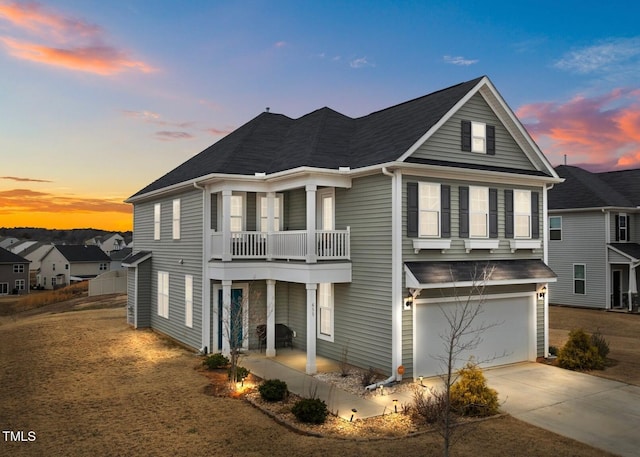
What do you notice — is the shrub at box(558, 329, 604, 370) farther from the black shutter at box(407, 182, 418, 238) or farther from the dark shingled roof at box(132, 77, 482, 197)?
the dark shingled roof at box(132, 77, 482, 197)

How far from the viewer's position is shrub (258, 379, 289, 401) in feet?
37.8

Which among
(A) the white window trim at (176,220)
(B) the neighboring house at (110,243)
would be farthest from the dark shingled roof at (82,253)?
(A) the white window trim at (176,220)

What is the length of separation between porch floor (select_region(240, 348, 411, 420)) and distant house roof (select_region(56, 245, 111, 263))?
225 ft

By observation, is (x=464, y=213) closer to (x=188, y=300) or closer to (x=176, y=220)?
(x=188, y=300)

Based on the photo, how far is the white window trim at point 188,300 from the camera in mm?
18328

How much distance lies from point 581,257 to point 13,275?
66955 millimetres

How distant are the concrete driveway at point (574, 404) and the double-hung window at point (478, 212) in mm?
4516

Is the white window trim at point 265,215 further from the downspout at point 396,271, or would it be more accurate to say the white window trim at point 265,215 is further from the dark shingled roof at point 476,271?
the dark shingled roof at point 476,271

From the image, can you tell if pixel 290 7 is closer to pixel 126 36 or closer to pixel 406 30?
pixel 406 30

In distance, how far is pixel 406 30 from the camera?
2189 cm

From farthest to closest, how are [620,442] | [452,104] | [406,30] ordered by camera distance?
[406,30] < [452,104] < [620,442]

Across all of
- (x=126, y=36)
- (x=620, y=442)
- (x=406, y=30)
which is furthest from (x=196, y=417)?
(x=406, y=30)

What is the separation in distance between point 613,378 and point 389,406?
7627 mm

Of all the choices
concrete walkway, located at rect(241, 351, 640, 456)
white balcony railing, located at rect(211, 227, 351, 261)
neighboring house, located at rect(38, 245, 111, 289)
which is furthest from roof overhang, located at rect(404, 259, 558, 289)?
neighboring house, located at rect(38, 245, 111, 289)
